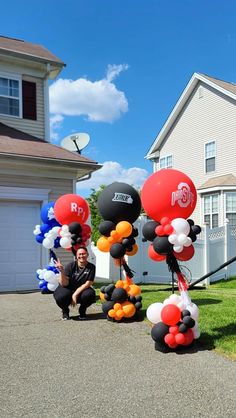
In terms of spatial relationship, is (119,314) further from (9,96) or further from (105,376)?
(9,96)

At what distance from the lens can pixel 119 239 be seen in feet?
22.7

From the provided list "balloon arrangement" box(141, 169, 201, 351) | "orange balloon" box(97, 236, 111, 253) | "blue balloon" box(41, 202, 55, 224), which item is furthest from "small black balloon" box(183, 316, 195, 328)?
"blue balloon" box(41, 202, 55, 224)

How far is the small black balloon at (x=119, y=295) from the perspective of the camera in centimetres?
687

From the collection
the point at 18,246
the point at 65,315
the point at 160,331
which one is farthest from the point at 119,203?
the point at 18,246

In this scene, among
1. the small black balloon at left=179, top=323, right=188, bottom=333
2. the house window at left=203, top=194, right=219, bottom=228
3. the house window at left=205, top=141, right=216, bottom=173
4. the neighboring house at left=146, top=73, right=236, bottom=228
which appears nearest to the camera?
the small black balloon at left=179, top=323, right=188, bottom=333

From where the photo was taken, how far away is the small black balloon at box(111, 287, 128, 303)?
687 centimetres

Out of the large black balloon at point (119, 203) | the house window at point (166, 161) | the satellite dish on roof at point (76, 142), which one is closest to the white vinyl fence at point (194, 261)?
the satellite dish on roof at point (76, 142)

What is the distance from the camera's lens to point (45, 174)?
37.3 ft

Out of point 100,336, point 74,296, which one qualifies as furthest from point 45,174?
point 100,336

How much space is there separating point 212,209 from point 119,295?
41.6 ft

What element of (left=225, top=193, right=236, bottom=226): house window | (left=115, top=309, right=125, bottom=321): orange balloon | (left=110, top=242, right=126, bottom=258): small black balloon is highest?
(left=225, top=193, right=236, bottom=226): house window

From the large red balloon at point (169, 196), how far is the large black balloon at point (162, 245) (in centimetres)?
30

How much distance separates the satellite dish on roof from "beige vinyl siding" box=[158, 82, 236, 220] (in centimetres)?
750

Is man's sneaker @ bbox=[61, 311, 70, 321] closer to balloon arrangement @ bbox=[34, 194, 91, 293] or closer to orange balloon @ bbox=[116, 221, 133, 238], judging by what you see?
balloon arrangement @ bbox=[34, 194, 91, 293]
